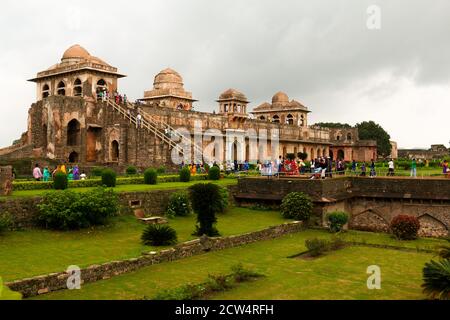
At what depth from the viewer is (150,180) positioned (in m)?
24.1

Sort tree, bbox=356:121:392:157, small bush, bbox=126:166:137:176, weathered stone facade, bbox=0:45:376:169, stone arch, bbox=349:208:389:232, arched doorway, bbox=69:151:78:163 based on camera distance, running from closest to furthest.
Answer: stone arch, bbox=349:208:389:232, small bush, bbox=126:166:137:176, weathered stone facade, bbox=0:45:376:169, arched doorway, bbox=69:151:78:163, tree, bbox=356:121:392:157

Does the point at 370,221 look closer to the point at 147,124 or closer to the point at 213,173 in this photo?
the point at 213,173

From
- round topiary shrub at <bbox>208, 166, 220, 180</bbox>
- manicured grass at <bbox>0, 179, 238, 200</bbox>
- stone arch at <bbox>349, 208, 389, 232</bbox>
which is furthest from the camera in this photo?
round topiary shrub at <bbox>208, 166, 220, 180</bbox>

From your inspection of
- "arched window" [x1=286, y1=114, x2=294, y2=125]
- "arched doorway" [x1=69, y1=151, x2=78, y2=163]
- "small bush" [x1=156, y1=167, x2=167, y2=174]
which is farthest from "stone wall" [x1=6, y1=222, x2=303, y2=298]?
"arched window" [x1=286, y1=114, x2=294, y2=125]

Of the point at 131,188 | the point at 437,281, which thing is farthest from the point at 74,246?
the point at 437,281

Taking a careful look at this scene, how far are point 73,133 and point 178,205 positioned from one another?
18.5 m

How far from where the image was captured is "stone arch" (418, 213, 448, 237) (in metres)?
24.7

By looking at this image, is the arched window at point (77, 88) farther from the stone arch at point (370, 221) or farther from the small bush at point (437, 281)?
the small bush at point (437, 281)

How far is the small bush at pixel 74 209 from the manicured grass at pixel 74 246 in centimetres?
37

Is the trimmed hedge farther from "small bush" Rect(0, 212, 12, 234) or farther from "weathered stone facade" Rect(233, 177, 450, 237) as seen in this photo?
"small bush" Rect(0, 212, 12, 234)

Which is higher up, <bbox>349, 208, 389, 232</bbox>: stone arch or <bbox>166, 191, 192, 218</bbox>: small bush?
<bbox>166, 191, 192, 218</bbox>: small bush

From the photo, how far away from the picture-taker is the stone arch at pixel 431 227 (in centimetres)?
2473

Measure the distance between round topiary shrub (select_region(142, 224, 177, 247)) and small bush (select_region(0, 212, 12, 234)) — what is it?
14.1 ft
